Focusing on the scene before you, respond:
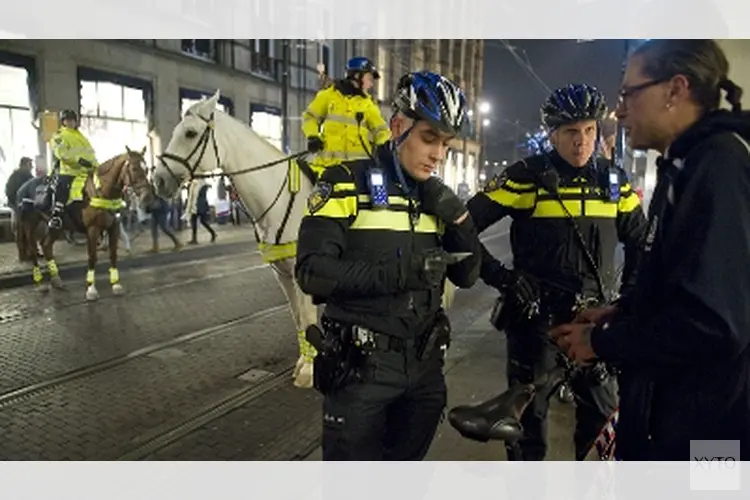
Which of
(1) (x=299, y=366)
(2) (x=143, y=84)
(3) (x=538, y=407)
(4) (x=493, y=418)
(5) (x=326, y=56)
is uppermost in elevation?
(5) (x=326, y=56)

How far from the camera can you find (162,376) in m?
5.80

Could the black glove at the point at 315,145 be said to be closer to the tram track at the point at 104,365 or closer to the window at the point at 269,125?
the tram track at the point at 104,365

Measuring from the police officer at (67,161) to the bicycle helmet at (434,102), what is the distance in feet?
29.5

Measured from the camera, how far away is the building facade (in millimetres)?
15000

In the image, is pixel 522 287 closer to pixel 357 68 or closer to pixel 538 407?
pixel 538 407

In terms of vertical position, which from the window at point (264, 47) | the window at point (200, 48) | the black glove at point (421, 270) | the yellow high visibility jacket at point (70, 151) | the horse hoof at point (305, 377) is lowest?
the horse hoof at point (305, 377)

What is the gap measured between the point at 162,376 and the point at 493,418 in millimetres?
4660

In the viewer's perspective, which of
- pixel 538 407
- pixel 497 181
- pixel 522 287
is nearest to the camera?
pixel 522 287

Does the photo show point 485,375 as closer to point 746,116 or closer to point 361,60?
point 361,60

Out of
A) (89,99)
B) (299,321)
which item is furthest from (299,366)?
(89,99)

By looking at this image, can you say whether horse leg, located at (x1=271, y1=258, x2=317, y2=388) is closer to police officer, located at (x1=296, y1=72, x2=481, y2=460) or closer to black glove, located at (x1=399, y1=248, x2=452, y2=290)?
police officer, located at (x1=296, y1=72, x2=481, y2=460)

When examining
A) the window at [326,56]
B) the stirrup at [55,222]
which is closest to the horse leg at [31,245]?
the stirrup at [55,222]

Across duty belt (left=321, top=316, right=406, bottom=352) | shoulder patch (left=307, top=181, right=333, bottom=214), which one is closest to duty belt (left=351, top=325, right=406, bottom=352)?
duty belt (left=321, top=316, right=406, bottom=352)

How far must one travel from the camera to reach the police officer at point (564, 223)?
3449 millimetres
